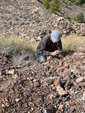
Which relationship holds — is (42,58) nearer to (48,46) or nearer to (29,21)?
(48,46)

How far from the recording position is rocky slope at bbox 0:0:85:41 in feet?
23.9

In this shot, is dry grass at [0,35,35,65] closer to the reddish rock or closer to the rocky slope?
the reddish rock

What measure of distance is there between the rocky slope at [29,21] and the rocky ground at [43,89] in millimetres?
4196

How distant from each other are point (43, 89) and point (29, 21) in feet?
22.4

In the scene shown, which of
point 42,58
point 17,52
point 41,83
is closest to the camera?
point 41,83

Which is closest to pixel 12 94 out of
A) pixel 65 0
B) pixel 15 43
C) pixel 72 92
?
pixel 72 92

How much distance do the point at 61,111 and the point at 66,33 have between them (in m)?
6.62

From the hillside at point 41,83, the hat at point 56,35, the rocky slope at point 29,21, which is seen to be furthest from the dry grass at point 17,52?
the rocky slope at point 29,21

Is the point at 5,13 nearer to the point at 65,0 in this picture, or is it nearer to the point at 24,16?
the point at 24,16

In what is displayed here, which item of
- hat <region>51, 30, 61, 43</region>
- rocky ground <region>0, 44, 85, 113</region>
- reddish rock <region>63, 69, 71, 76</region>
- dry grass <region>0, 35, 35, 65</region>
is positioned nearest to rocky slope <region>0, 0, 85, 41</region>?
dry grass <region>0, 35, 35, 65</region>

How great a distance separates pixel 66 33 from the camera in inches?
317

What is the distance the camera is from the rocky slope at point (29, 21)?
23.9ft

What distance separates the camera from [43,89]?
2248mm

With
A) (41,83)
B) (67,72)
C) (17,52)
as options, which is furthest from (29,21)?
(41,83)
